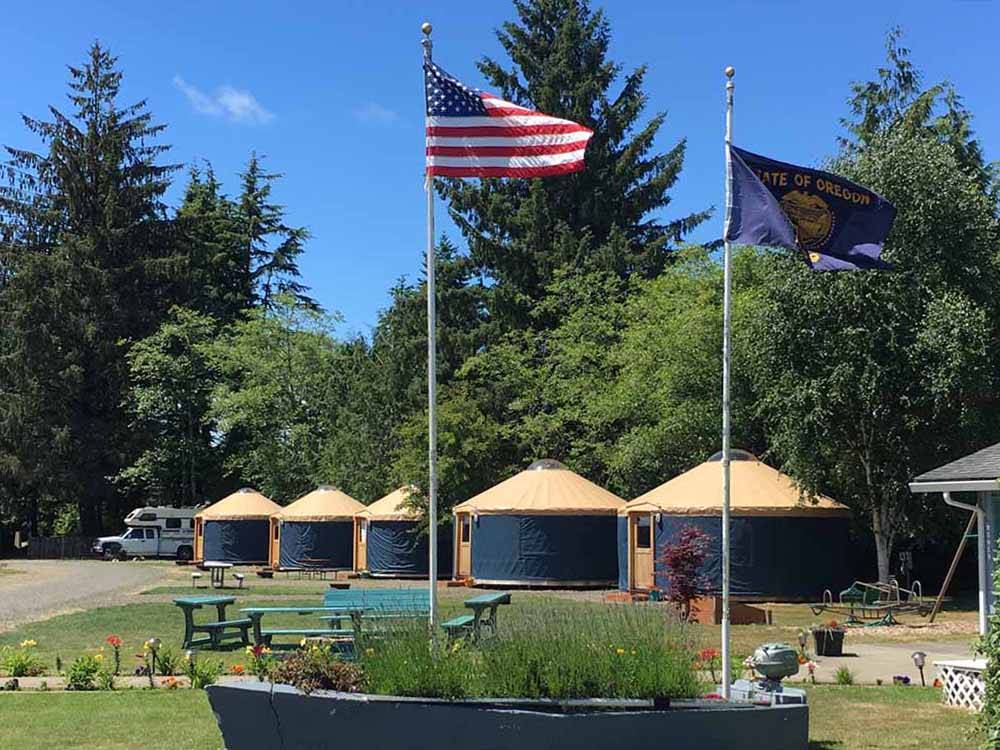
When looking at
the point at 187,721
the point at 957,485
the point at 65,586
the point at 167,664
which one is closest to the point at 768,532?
the point at 957,485

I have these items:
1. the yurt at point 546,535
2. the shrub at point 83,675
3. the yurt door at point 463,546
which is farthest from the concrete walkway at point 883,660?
the yurt door at point 463,546

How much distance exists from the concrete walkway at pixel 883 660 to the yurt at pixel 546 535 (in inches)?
449

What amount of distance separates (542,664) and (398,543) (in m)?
26.1

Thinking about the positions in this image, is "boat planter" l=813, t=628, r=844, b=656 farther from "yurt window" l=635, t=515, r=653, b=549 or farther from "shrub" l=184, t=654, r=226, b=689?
"yurt window" l=635, t=515, r=653, b=549

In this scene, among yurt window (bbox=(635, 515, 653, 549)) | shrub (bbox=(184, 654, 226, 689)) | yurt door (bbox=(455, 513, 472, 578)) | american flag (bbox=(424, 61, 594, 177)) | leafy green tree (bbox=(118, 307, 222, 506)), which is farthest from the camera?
leafy green tree (bbox=(118, 307, 222, 506))

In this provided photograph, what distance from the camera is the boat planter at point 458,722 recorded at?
6.94m

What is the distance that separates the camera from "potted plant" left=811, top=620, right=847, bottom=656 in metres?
14.3

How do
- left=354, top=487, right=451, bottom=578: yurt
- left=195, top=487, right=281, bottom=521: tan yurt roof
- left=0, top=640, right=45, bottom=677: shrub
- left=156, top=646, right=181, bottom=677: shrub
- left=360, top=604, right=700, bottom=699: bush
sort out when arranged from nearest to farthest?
left=360, top=604, right=700, bottom=699: bush, left=0, top=640, right=45, bottom=677: shrub, left=156, top=646, right=181, bottom=677: shrub, left=354, top=487, right=451, bottom=578: yurt, left=195, top=487, right=281, bottom=521: tan yurt roof

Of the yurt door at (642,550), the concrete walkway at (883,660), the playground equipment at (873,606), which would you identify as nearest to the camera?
the concrete walkway at (883,660)

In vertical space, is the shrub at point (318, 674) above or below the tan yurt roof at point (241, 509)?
below

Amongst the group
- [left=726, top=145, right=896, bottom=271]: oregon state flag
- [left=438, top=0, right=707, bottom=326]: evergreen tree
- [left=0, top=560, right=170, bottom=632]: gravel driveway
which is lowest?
[left=0, top=560, right=170, bottom=632]: gravel driveway

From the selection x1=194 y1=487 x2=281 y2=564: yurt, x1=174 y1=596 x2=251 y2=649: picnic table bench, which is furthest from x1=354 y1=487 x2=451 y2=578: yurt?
x1=174 y1=596 x2=251 y2=649: picnic table bench

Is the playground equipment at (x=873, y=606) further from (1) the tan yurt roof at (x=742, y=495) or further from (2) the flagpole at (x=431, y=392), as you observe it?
(2) the flagpole at (x=431, y=392)

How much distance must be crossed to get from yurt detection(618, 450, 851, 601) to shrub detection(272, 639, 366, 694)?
16.7 meters
